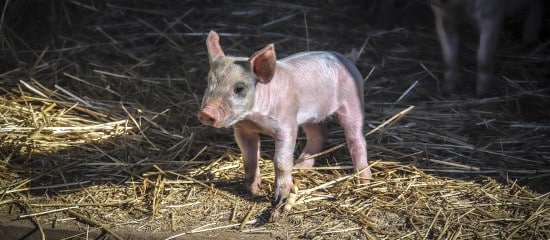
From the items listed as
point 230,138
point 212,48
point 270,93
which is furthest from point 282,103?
point 230,138

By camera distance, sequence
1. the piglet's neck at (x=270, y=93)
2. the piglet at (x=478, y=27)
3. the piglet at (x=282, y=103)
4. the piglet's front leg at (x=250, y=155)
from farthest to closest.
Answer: the piglet at (x=478, y=27) < the piglet's front leg at (x=250, y=155) < the piglet's neck at (x=270, y=93) < the piglet at (x=282, y=103)

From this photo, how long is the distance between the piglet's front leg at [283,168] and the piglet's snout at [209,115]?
1.52ft

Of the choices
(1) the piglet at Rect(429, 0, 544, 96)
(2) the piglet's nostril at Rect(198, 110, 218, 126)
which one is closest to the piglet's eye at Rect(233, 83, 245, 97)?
(2) the piglet's nostril at Rect(198, 110, 218, 126)

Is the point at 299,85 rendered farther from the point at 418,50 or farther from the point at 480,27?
the point at 418,50

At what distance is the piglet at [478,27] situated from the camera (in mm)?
5828

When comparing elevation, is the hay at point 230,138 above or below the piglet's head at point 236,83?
below

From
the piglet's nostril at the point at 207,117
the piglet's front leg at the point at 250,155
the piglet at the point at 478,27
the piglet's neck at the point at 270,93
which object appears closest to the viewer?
the piglet's nostril at the point at 207,117

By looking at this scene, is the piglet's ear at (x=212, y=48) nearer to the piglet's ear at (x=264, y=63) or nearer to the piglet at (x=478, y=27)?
the piglet's ear at (x=264, y=63)

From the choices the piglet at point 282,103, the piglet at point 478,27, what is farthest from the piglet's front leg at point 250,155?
the piglet at point 478,27

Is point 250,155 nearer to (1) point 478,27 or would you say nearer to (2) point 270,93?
(2) point 270,93

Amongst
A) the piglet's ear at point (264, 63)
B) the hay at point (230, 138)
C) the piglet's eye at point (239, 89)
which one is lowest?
the hay at point (230, 138)

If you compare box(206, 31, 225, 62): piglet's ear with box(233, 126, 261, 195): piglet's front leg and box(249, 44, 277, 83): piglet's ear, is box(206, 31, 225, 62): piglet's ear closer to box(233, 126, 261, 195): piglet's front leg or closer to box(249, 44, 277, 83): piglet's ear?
box(249, 44, 277, 83): piglet's ear

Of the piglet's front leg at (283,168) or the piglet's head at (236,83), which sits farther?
the piglet's front leg at (283,168)

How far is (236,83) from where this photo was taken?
3.97m
